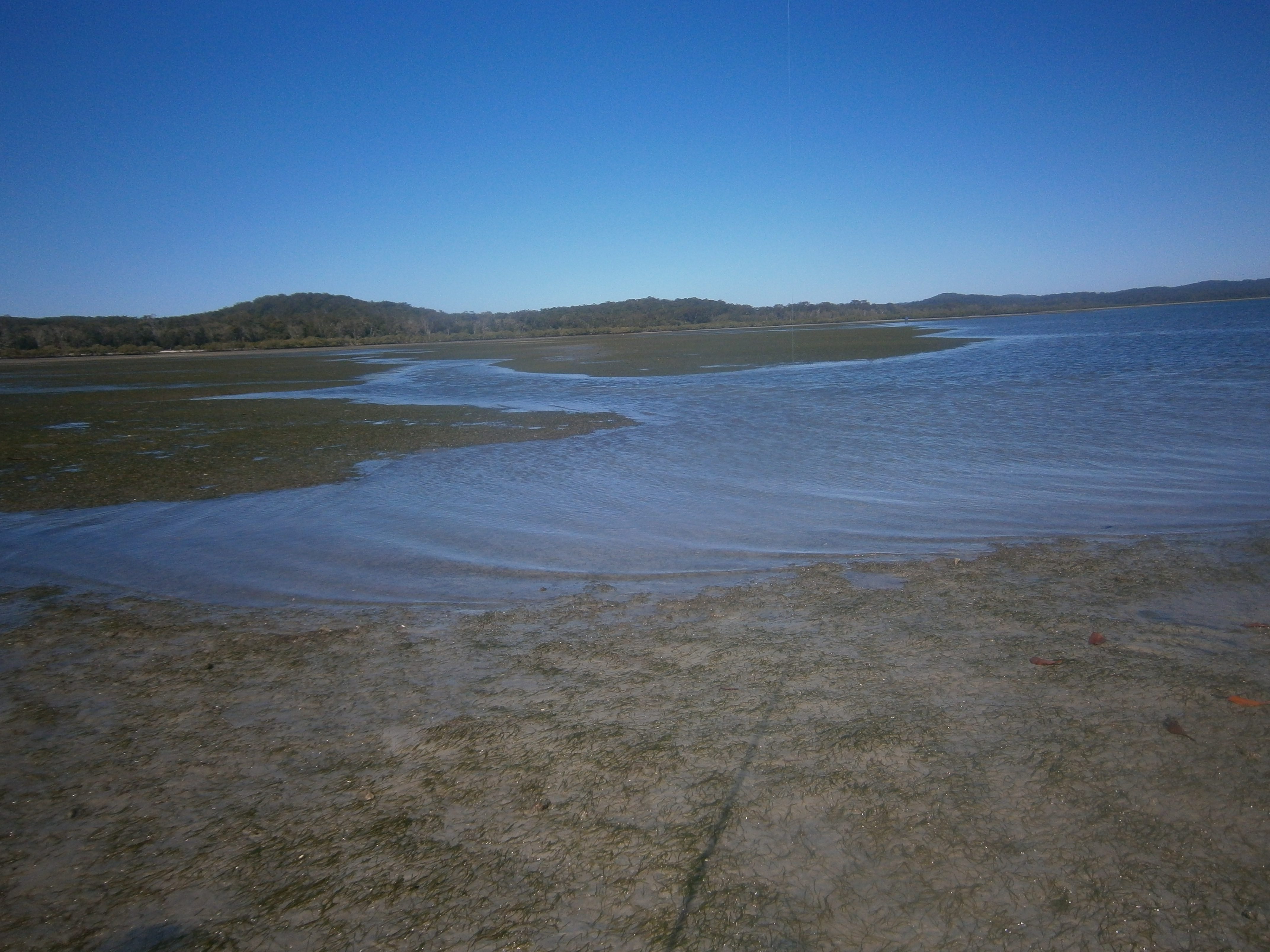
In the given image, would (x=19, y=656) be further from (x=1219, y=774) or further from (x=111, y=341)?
(x=111, y=341)

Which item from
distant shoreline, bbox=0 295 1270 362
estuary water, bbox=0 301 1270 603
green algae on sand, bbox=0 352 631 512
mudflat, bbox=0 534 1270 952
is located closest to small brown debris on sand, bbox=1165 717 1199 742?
mudflat, bbox=0 534 1270 952

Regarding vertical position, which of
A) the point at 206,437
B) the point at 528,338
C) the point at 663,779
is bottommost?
the point at 663,779

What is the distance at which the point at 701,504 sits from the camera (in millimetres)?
8367

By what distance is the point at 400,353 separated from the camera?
57.9 metres

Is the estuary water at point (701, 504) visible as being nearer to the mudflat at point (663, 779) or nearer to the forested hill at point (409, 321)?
the mudflat at point (663, 779)

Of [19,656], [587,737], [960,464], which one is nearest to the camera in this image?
[587,737]

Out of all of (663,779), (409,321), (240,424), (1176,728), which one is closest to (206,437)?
(240,424)

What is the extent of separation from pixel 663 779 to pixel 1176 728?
2277 millimetres

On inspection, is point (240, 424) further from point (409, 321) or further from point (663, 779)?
point (409, 321)

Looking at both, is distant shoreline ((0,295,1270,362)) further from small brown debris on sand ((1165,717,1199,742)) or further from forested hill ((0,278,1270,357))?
small brown debris on sand ((1165,717,1199,742))

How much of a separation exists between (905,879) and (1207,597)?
12.1ft

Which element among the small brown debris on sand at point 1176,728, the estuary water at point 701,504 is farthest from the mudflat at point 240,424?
the small brown debris on sand at point 1176,728

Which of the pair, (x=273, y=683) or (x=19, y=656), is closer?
(x=273, y=683)

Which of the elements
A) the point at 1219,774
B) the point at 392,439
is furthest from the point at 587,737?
the point at 392,439
